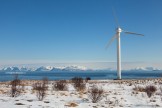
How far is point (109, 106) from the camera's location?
52.4 ft

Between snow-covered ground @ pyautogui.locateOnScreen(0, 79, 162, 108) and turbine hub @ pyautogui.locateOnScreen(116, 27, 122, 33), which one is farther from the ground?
turbine hub @ pyautogui.locateOnScreen(116, 27, 122, 33)

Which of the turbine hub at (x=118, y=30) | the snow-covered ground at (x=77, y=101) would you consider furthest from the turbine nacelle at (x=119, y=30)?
the snow-covered ground at (x=77, y=101)

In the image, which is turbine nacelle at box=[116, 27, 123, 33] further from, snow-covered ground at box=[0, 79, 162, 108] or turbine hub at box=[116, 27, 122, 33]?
snow-covered ground at box=[0, 79, 162, 108]

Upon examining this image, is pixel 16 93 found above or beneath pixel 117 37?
beneath

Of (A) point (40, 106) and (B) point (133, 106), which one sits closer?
(A) point (40, 106)

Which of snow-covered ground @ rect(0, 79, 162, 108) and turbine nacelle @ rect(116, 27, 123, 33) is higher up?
turbine nacelle @ rect(116, 27, 123, 33)

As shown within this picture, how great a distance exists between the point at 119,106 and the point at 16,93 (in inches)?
322

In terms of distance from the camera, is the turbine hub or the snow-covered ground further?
the turbine hub

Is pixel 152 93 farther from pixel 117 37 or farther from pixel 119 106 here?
pixel 117 37

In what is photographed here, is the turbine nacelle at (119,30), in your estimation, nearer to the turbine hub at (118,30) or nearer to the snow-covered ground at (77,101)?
the turbine hub at (118,30)

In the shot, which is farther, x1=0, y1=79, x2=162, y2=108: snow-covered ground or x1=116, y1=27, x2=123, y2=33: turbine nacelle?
x1=116, y1=27, x2=123, y2=33: turbine nacelle

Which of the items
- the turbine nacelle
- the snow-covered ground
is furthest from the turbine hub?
the snow-covered ground

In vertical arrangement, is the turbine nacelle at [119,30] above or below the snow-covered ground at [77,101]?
above

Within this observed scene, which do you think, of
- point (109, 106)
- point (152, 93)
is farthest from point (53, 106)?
point (152, 93)
